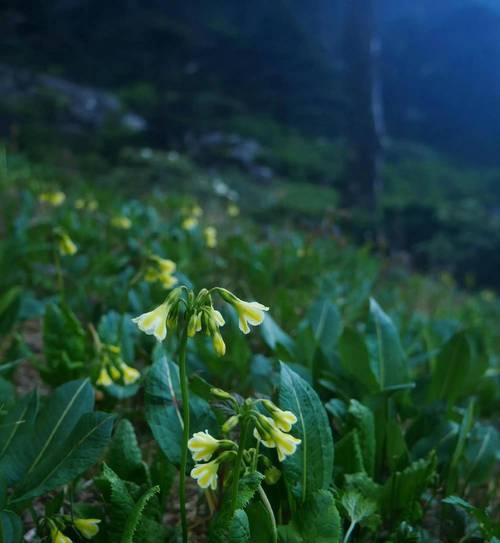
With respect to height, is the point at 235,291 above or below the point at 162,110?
above

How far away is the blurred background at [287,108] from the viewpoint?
10070 mm

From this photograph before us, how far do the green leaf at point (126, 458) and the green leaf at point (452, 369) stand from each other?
111 cm

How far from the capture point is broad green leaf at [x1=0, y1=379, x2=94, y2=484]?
1302 millimetres

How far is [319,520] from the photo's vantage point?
1135 millimetres

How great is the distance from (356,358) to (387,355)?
0.32 ft

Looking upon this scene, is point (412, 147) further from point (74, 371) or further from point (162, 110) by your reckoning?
point (74, 371)

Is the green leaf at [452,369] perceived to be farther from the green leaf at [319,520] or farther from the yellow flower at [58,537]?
the yellow flower at [58,537]

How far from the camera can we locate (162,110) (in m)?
16.0

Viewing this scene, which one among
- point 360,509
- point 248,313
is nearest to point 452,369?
point 360,509

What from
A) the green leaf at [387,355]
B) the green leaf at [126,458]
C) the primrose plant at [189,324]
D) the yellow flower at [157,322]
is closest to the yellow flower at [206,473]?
the primrose plant at [189,324]

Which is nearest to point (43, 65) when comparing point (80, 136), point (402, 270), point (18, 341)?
point (80, 136)

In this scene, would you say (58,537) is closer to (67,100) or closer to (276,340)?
(276,340)

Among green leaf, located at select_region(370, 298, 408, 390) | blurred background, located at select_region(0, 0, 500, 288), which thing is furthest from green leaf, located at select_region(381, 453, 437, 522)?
blurred background, located at select_region(0, 0, 500, 288)

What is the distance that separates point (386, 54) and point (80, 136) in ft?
54.1
